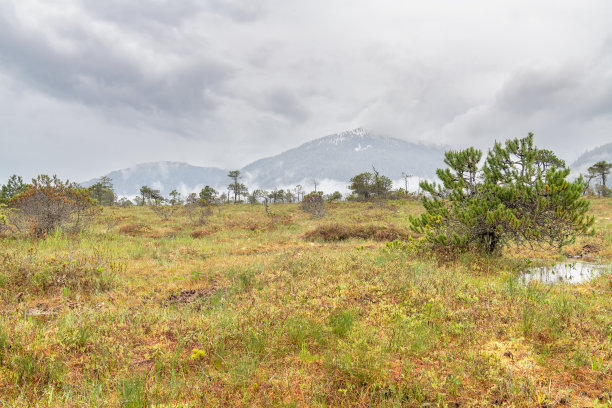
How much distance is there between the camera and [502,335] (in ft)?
13.6

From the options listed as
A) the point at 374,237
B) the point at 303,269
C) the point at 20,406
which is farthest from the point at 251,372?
the point at 374,237

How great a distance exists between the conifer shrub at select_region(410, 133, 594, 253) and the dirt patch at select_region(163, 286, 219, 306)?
6.92 m

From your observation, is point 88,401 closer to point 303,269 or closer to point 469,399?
point 469,399

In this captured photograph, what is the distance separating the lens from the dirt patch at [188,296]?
20.2 ft

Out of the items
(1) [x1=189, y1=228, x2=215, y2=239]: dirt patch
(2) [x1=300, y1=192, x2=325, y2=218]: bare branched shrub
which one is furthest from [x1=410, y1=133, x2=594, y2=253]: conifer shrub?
(2) [x1=300, y1=192, x2=325, y2=218]: bare branched shrub

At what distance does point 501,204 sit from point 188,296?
28.5ft

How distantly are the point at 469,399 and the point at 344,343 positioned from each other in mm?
1443

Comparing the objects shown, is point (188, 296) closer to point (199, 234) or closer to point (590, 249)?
point (199, 234)

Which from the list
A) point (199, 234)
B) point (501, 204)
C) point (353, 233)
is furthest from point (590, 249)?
point (199, 234)

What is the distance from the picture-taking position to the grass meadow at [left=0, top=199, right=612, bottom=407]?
297 cm

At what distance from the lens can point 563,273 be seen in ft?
27.2

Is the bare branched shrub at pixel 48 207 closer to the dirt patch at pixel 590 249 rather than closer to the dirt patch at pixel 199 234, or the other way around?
the dirt patch at pixel 199 234

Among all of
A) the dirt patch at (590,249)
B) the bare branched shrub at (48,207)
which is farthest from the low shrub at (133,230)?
the dirt patch at (590,249)

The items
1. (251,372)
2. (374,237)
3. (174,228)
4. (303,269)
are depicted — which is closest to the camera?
(251,372)
